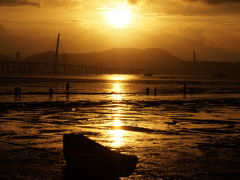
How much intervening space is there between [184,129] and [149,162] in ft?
27.6

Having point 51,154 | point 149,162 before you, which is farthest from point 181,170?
point 51,154

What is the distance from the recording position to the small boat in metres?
10.6

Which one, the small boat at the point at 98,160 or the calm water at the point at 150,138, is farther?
the calm water at the point at 150,138

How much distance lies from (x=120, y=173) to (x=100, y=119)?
1477cm

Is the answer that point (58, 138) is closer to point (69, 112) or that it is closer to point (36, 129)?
point (36, 129)

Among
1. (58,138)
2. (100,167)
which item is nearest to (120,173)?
(100,167)

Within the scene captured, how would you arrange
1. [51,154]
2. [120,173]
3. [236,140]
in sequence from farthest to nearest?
[236,140]
[51,154]
[120,173]

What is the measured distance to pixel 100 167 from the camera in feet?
35.4

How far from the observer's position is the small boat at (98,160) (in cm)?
1059

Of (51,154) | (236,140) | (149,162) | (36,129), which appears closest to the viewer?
(149,162)

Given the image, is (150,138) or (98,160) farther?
(150,138)

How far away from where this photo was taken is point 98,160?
10.7m

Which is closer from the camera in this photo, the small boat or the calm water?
the small boat

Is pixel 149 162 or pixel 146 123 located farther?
pixel 146 123
